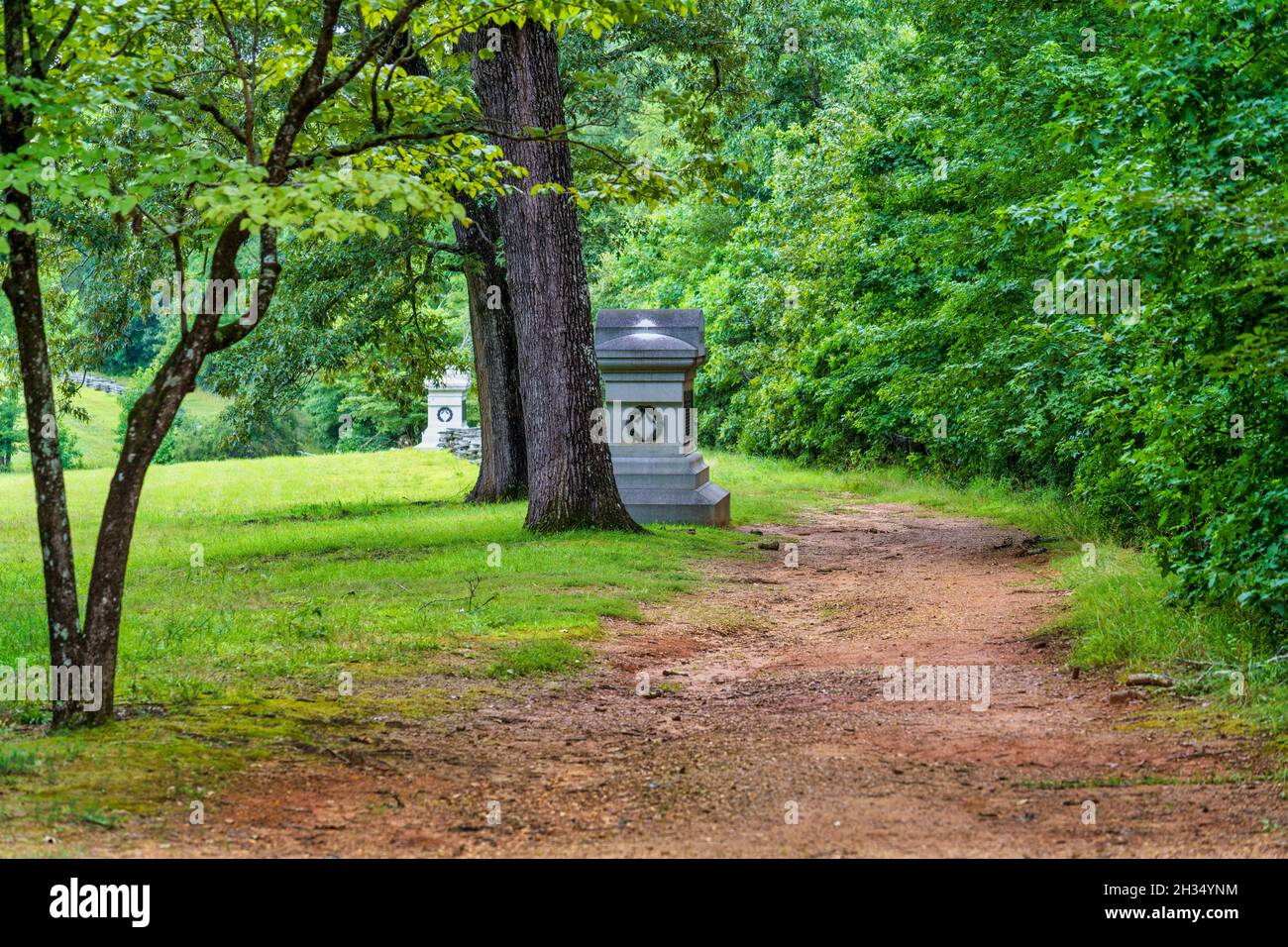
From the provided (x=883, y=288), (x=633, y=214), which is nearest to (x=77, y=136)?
(x=883, y=288)

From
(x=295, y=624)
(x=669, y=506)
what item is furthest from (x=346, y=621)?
(x=669, y=506)

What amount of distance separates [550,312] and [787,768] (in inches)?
391

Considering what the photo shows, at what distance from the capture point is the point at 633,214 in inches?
1636

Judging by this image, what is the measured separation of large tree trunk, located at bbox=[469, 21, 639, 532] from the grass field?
74 centimetres

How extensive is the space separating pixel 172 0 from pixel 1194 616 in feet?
25.7

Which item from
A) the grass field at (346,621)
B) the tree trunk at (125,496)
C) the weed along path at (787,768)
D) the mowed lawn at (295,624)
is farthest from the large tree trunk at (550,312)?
the tree trunk at (125,496)

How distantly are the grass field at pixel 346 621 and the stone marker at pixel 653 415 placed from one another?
32.4 inches

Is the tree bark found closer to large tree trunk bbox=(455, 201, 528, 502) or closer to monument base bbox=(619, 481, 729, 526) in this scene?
monument base bbox=(619, 481, 729, 526)

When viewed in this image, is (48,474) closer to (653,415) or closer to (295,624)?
(295,624)

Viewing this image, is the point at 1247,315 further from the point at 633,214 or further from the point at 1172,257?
the point at 633,214

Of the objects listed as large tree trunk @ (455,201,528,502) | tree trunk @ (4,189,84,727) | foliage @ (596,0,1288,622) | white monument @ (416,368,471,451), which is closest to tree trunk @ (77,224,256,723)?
tree trunk @ (4,189,84,727)

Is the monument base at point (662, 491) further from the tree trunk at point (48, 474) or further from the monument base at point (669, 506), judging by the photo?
the tree trunk at point (48, 474)

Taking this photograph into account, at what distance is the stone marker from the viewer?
17.9 m

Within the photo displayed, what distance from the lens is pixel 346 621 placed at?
10.3 meters
